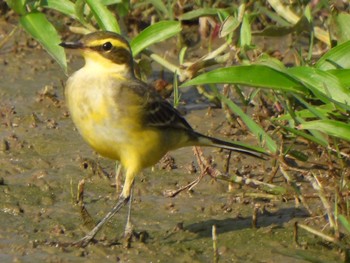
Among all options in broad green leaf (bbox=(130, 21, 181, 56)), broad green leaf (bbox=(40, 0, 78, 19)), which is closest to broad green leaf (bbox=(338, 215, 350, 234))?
broad green leaf (bbox=(130, 21, 181, 56))

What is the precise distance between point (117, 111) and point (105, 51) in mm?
525

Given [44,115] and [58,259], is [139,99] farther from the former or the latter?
[44,115]

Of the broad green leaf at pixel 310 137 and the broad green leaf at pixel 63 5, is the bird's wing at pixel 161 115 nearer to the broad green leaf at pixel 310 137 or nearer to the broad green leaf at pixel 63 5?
the broad green leaf at pixel 310 137

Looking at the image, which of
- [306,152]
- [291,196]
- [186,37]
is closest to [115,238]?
[291,196]

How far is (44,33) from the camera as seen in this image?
327 inches

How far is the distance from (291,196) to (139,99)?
4.75 ft

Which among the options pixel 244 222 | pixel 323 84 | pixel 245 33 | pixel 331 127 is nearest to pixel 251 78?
pixel 323 84

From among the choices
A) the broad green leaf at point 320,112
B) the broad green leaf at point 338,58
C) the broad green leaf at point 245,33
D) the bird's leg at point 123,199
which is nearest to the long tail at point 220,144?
the broad green leaf at point 320,112

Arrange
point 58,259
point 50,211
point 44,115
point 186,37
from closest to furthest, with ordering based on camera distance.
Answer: point 58,259 → point 50,211 → point 44,115 → point 186,37

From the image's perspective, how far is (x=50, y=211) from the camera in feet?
26.2

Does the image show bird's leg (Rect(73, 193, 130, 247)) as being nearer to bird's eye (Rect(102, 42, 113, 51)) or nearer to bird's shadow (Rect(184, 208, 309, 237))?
bird's shadow (Rect(184, 208, 309, 237))

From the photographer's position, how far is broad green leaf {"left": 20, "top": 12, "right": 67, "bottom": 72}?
8.09 metres

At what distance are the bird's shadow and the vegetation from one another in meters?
0.17

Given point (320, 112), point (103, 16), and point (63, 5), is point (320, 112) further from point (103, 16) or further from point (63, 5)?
point (63, 5)
